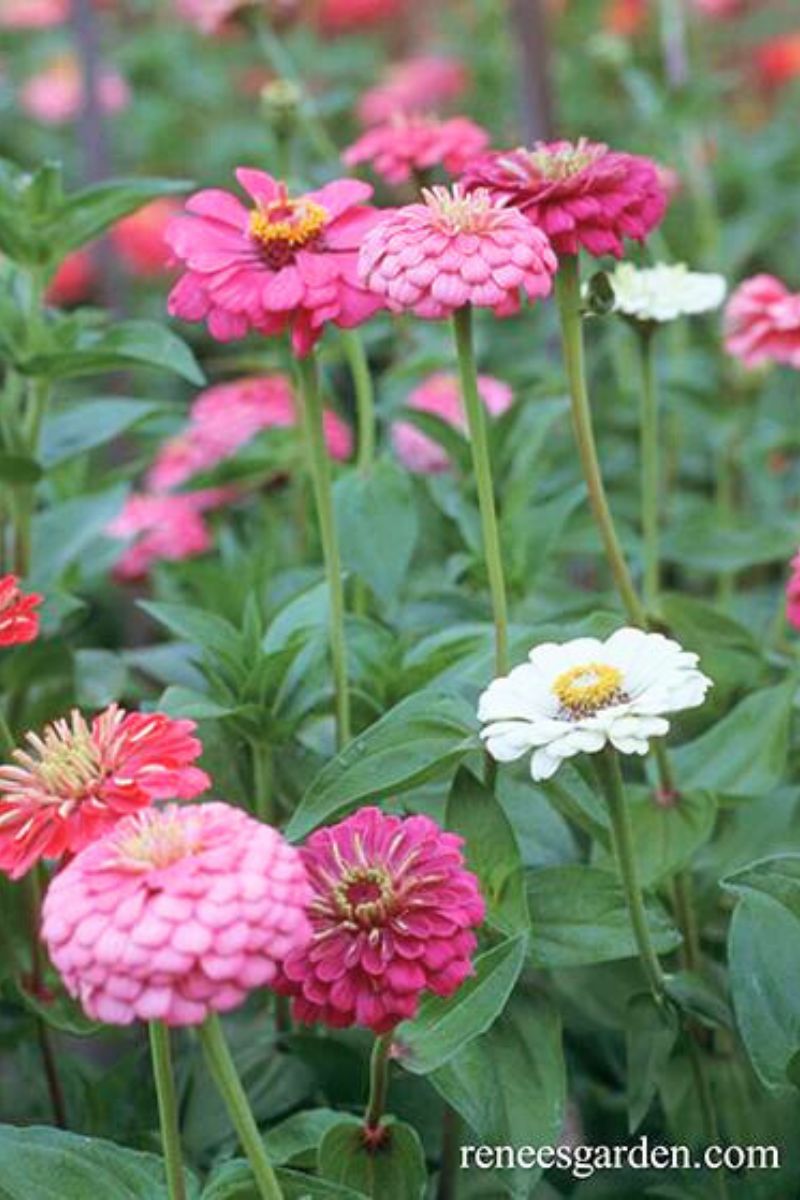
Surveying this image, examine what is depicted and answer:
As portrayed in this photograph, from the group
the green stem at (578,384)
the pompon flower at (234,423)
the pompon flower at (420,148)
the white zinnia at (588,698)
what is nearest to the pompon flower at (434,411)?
the pompon flower at (234,423)

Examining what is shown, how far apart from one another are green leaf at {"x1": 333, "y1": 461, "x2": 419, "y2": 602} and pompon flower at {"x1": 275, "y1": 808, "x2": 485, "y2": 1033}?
1.01 feet

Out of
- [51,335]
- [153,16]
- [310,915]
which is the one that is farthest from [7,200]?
[153,16]

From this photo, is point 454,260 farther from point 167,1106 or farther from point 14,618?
point 167,1106

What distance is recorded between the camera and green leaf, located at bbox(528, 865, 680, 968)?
0.83 meters

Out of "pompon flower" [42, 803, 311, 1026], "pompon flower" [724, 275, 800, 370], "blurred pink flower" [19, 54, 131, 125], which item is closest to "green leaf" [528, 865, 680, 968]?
"pompon flower" [42, 803, 311, 1026]

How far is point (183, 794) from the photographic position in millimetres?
683

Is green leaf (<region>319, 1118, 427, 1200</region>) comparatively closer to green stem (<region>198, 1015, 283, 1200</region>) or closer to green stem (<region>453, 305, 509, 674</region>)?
green stem (<region>198, 1015, 283, 1200</region>)

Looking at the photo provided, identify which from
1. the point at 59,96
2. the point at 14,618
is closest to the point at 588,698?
the point at 14,618

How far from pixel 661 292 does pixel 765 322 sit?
0.07m

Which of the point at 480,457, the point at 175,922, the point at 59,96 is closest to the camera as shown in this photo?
the point at 175,922

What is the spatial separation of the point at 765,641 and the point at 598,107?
119 centimetres

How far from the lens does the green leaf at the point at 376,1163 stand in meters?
0.79

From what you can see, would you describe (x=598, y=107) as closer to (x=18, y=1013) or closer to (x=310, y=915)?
(x=18, y=1013)

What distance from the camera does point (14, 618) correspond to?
775mm
